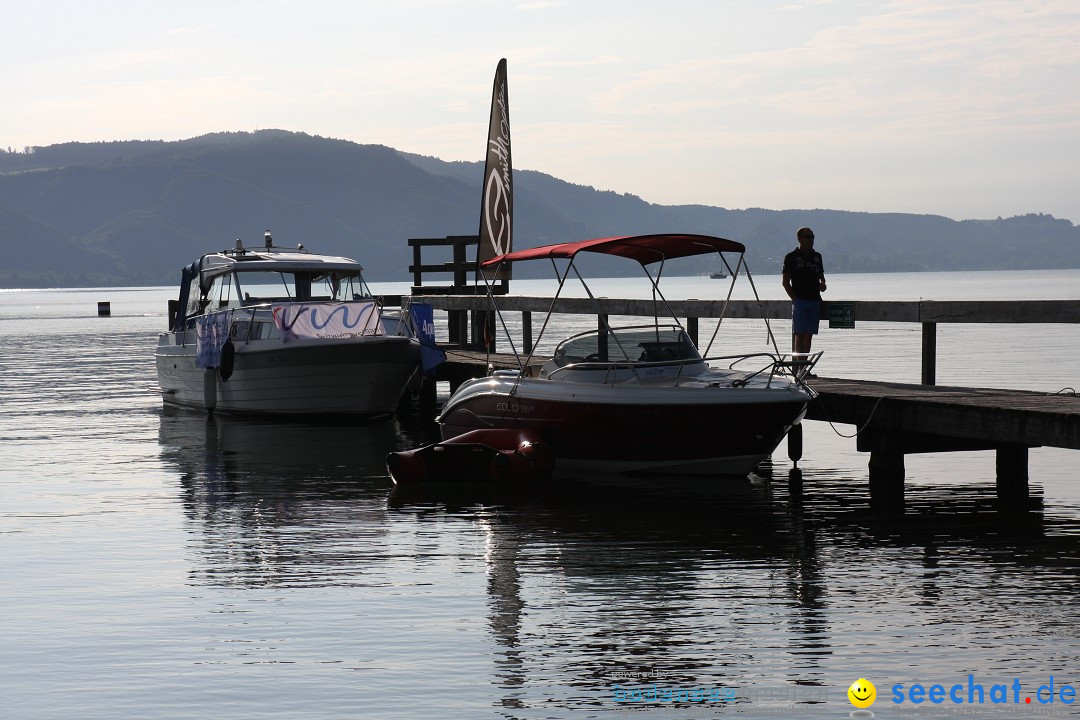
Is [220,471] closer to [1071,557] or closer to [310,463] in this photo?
[310,463]

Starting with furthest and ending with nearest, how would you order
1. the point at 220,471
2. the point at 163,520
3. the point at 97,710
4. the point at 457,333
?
the point at 457,333
the point at 220,471
the point at 163,520
the point at 97,710

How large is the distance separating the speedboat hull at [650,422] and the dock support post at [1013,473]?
2.05 meters

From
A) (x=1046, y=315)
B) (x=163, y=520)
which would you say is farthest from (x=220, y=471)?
(x=1046, y=315)

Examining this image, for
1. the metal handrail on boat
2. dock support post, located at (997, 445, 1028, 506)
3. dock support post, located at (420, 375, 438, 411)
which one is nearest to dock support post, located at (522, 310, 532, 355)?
dock support post, located at (420, 375, 438, 411)

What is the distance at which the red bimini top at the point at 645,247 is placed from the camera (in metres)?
15.1

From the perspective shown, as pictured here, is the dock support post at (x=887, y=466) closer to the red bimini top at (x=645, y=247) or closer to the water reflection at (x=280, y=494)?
the red bimini top at (x=645, y=247)

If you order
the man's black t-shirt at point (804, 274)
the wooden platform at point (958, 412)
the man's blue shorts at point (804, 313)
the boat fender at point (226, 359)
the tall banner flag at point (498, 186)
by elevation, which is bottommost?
the wooden platform at point (958, 412)

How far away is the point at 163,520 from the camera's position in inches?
532

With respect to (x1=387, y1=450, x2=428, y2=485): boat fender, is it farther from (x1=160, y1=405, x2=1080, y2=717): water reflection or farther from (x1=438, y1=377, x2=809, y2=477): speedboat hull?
(x1=438, y1=377, x2=809, y2=477): speedboat hull

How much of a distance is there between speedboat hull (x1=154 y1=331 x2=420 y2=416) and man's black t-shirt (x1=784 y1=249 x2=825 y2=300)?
746 cm

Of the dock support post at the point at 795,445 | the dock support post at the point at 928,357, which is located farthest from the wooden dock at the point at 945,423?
the dock support post at the point at 795,445

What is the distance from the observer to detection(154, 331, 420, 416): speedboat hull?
22.0 metres

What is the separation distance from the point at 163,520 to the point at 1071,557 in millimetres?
8204

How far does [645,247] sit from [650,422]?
84.1 inches
